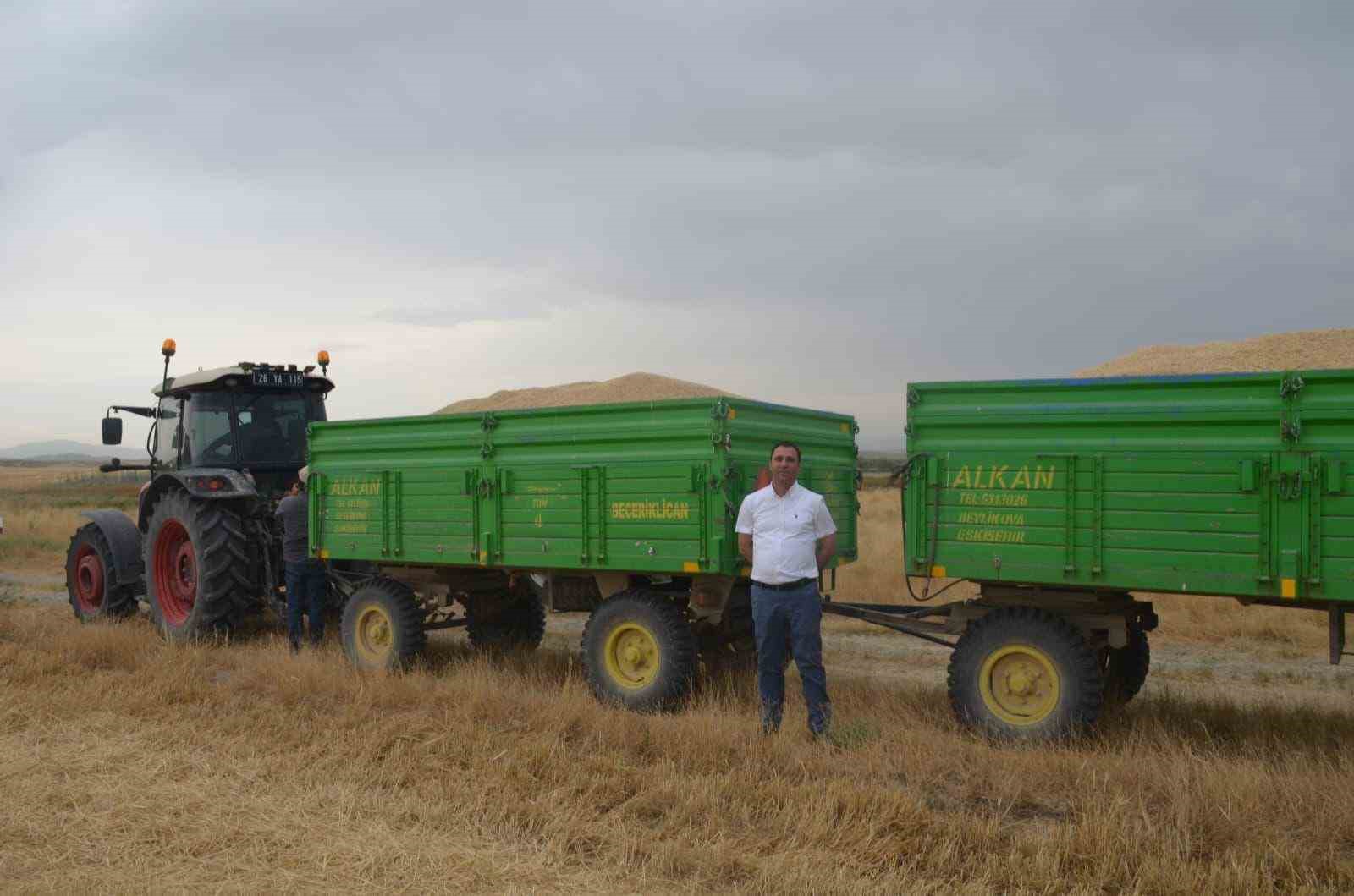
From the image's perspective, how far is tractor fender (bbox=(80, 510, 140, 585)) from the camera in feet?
36.2

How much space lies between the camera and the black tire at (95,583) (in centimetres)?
1108

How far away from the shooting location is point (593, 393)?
4984cm

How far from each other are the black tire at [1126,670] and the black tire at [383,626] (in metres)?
5.15

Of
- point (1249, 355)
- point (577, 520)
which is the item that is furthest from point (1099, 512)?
point (1249, 355)

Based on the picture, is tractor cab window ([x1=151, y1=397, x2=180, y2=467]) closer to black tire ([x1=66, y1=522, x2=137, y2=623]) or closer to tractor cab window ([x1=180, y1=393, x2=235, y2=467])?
tractor cab window ([x1=180, y1=393, x2=235, y2=467])

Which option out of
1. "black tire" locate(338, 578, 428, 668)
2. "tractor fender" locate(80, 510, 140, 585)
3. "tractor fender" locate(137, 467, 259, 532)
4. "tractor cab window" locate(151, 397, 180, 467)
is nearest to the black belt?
"black tire" locate(338, 578, 428, 668)

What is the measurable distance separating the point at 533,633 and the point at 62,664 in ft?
12.6

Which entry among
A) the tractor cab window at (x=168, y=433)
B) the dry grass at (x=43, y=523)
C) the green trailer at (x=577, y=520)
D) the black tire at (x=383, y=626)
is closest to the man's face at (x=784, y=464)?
the green trailer at (x=577, y=520)

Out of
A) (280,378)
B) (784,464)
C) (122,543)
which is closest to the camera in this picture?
(784,464)

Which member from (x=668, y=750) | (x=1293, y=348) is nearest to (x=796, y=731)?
(x=668, y=750)

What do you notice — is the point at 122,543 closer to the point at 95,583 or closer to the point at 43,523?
the point at 95,583

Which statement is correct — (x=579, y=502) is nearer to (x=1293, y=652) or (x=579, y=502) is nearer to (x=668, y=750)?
(x=668, y=750)

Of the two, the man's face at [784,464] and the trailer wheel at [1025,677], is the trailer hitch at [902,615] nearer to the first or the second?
the trailer wheel at [1025,677]

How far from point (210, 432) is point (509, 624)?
11.6 feet
